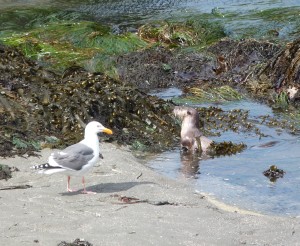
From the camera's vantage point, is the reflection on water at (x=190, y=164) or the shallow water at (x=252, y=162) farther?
the reflection on water at (x=190, y=164)

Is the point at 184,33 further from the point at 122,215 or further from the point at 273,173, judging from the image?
the point at 122,215

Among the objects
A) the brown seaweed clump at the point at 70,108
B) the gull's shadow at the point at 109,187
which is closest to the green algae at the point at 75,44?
the brown seaweed clump at the point at 70,108

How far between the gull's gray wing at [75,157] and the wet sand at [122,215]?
1.02 feet

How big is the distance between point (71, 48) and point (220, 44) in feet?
9.57

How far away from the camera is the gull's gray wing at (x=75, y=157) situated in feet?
27.0

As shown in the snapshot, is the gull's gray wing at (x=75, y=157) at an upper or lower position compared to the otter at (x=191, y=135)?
upper

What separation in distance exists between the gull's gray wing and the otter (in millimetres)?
2951

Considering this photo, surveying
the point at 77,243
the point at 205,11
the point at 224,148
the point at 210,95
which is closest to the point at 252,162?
the point at 224,148

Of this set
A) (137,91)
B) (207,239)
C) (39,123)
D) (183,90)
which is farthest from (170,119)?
(207,239)

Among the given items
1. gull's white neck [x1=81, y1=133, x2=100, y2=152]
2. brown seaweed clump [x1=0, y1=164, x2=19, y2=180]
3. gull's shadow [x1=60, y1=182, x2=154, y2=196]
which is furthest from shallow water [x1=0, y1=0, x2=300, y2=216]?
brown seaweed clump [x1=0, y1=164, x2=19, y2=180]

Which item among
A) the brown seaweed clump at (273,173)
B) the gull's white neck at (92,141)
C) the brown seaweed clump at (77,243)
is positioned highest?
the gull's white neck at (92,141)

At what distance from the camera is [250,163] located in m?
10.8

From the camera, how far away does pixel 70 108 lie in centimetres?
1084

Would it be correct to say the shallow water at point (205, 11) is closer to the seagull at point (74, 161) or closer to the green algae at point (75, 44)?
the green algae at point (75, 44)
